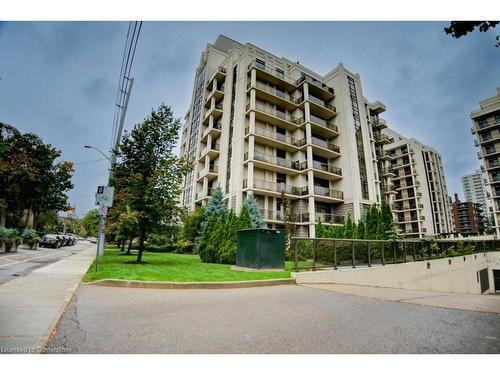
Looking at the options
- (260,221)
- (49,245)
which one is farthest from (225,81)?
(49,245)

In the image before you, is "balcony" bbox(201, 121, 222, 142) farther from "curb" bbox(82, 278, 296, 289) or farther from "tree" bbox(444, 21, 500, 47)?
"tree" bbox(444, 21, 500, 47)

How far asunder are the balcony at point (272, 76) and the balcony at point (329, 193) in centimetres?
1233

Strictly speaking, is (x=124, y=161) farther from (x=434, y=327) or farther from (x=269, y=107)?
(x=269, y=107)

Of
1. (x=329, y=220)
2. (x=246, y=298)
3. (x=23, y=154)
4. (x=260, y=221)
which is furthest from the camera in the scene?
(x=329, y=220)

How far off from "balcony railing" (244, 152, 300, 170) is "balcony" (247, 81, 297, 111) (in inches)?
261

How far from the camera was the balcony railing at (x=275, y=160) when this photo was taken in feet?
86.7

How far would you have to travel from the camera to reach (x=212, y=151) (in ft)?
97.5

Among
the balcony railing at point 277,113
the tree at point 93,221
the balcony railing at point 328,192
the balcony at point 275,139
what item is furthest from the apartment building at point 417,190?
the tree at point 93,221

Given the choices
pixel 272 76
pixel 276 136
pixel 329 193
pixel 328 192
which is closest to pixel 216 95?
pixel 272 76

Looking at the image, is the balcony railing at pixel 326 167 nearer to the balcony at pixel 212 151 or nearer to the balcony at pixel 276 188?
the balcony at pixel 276 188

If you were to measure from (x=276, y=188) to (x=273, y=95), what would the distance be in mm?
10143

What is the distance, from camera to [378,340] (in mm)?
3225

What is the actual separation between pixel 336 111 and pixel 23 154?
33.3 meters

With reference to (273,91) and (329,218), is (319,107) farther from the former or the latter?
(329,218)
